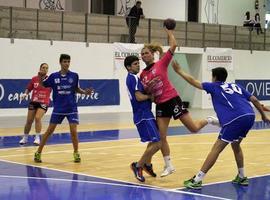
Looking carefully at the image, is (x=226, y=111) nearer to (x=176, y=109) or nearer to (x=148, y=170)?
(x=176, y=109)

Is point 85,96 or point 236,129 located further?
point 85,96

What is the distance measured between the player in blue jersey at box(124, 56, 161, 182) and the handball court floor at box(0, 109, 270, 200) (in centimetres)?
37

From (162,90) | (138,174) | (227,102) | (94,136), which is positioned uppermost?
(162,90)

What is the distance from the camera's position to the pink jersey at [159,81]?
29.5 ft

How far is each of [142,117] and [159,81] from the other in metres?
0.63

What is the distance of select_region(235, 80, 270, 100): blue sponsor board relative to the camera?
32938 millimetres

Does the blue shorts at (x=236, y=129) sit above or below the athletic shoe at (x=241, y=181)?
above

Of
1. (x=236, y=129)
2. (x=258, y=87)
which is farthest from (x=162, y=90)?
(x=258, y=87)

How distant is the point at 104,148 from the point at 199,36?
19511mm

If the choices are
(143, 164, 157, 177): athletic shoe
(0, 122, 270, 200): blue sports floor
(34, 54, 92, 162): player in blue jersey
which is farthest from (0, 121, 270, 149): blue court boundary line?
(143, 164, 157, 177): athletic shoe

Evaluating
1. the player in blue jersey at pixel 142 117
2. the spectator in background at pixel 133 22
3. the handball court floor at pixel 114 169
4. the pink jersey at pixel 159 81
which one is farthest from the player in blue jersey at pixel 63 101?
the spectator in background at pixel 133 22

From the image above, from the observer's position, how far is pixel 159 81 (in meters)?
8.99

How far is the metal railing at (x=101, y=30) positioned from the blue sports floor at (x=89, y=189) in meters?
15.4

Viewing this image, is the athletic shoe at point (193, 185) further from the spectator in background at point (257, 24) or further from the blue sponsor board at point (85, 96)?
the spectator in background at point (257, 24)
